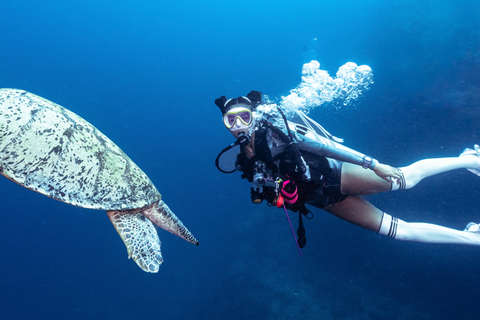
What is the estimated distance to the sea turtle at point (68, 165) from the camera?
2.89 meters

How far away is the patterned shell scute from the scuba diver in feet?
4.33

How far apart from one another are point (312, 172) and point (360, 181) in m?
0.57

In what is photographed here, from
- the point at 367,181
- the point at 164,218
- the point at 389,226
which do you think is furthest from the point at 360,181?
the point at 164,218

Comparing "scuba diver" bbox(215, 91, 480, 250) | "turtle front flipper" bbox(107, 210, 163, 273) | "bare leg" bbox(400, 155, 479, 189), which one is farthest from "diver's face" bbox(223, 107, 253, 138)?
"bare leg" bbox(400, 155, 479, 189)

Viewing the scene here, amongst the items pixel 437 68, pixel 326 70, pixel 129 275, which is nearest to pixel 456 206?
pixel 437 68

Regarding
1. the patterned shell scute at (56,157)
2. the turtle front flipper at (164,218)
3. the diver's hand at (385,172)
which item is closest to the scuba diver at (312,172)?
the diver's hand at (385,172)

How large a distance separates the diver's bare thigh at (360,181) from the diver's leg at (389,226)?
0.32 meters

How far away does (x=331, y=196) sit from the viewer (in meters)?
3.18

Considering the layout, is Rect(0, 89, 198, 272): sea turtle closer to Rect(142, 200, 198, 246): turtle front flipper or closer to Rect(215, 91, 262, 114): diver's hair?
Rect(142, 200, 198, 246): turtle front flipper

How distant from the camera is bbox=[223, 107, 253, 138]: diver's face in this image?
304cm

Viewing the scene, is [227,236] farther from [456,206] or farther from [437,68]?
[437,68]

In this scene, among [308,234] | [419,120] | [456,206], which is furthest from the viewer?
[308,234]

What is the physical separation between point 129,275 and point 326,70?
13.1m

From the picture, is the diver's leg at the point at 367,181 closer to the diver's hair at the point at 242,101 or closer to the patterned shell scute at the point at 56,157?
the diver's hair at the point at 242,101
